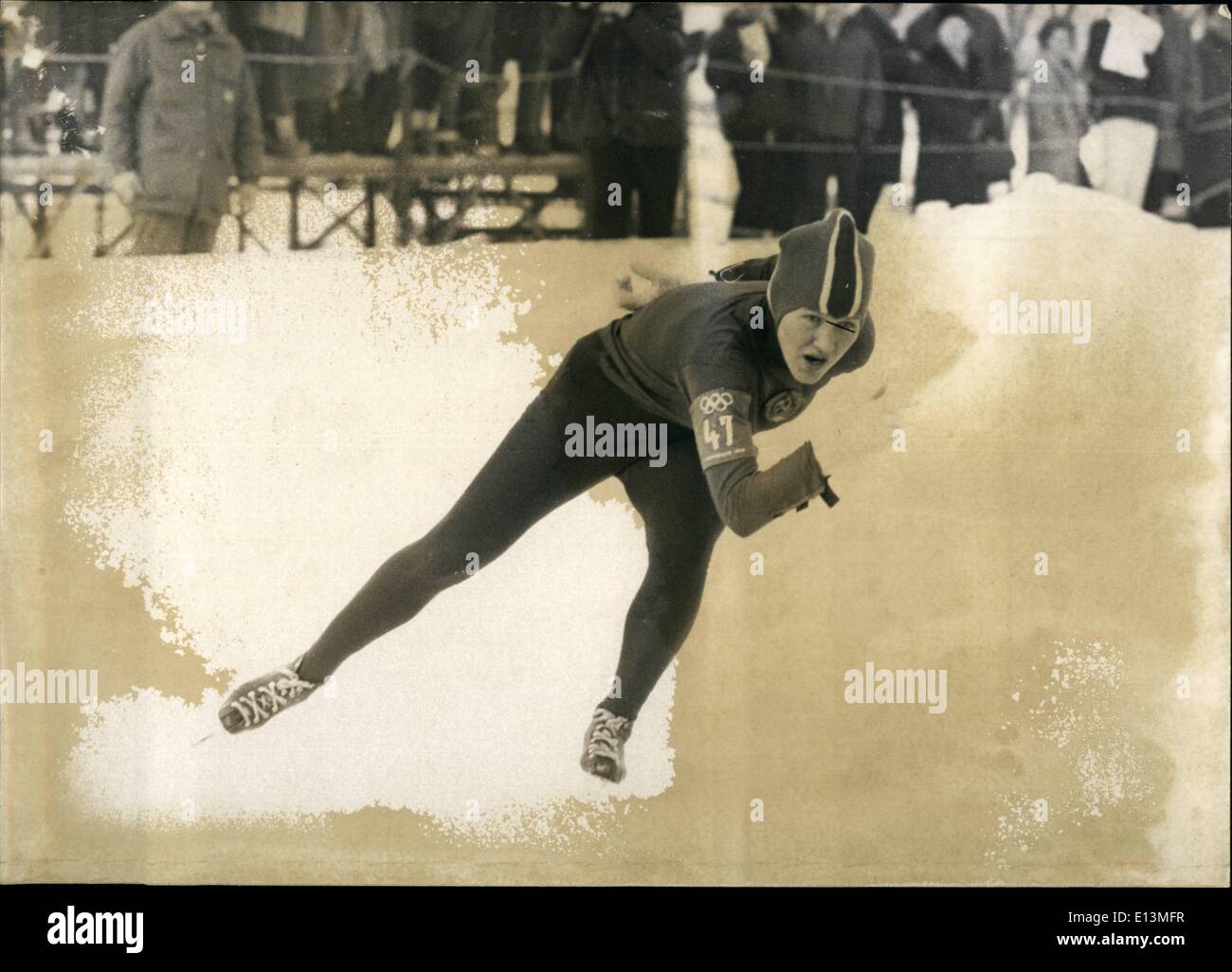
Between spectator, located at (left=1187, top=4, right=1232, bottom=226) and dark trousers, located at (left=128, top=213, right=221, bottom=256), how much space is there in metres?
2.80

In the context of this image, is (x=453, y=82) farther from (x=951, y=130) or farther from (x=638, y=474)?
(x=951, y=130)

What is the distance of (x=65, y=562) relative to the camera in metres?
3.94

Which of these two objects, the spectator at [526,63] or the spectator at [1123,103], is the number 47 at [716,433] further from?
the spectator at [1123,103]

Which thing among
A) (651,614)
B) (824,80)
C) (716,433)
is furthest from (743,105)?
(651,614)

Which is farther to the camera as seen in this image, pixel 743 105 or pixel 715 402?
pixel 743 105

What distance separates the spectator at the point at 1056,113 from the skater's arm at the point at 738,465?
110 cm

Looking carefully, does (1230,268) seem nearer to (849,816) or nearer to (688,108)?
(688,108)

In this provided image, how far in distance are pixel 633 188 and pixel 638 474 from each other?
0.81 metres

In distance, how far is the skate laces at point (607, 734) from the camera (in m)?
3.85

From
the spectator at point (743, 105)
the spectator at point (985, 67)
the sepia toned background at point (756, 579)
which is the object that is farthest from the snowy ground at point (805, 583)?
the spectator at point (743, 105)

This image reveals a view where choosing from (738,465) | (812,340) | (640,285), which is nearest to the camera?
(738,465)

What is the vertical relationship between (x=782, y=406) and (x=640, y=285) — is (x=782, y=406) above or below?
below

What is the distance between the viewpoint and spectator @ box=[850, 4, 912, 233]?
12.7 ft

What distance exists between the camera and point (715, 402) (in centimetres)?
368
